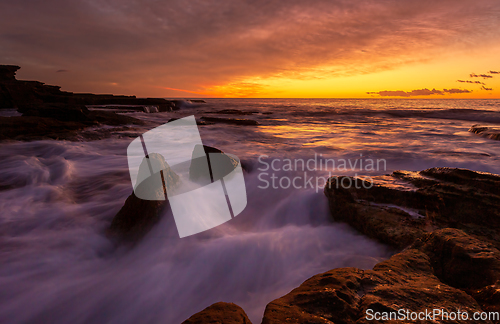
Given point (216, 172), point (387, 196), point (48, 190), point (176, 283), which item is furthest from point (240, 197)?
point (48, 190)

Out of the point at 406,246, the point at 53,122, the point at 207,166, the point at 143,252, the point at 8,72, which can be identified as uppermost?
the point at 8,72

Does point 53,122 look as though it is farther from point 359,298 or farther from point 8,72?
point 8,72

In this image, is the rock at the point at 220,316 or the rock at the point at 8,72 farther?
the rock at the point at 8,72

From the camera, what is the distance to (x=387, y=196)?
3049mm

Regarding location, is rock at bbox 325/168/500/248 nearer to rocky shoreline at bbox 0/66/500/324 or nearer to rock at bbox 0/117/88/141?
rocky shoreline at bbox 0/66/500/324

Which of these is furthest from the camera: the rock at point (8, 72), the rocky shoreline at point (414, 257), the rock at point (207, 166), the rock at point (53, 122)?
the rock at point (8, 72)

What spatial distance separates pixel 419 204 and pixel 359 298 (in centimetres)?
205

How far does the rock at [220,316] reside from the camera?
1.29 m

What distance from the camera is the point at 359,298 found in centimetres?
147

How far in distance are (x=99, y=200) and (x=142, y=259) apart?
2121 millimetres

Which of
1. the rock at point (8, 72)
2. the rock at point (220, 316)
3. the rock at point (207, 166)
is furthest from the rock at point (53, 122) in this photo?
the rock at point (8, 72)

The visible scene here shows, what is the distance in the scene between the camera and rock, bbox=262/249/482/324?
1.35m

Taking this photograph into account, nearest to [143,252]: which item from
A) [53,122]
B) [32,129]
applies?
[32,129]

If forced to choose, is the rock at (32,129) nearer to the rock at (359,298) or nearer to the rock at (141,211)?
the rock at (141,211)
